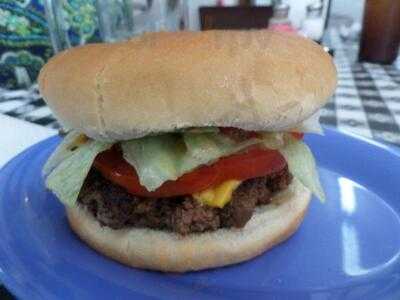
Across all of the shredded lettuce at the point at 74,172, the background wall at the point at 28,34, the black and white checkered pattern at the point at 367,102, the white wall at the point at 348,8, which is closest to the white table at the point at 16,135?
the background wall at the point at 28,34

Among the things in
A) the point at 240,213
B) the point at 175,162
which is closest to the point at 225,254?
the point at 240,213

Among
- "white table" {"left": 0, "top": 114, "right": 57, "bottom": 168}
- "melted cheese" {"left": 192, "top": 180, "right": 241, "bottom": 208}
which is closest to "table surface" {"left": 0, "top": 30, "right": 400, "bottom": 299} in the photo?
"white table" {"left": 0, "top": 114, "right": 57, "bottom": 168}

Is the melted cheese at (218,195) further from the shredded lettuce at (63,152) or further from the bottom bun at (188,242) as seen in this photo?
the shredded lettuce at (63,152)

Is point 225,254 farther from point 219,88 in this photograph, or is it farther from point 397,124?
point 397,124

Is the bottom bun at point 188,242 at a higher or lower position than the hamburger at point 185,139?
lower

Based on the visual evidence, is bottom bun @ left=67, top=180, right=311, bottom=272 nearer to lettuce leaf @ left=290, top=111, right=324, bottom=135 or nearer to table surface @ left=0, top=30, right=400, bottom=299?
lettuce leaf @ left=290, top=111, right=324, bottom=135

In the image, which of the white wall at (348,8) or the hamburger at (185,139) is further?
the white wall at (348,8)

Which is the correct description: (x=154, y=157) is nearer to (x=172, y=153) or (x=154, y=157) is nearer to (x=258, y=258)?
(x=172, y=153)
